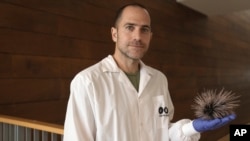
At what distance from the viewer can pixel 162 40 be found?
421 cm

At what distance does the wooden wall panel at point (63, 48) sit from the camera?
7.31 feet

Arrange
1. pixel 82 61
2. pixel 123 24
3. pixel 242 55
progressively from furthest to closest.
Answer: pixel 242 55 < pixel 82 61 < pixel 123 24

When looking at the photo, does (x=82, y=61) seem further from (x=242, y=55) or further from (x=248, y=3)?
(x=242, y=55)

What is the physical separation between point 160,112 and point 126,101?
0.19 meters

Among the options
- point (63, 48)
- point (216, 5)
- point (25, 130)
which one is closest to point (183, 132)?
point (25, 130)

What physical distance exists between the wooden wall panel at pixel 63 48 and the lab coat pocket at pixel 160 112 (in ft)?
4.20

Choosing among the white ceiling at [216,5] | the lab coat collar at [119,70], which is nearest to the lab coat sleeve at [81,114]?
the lab coat collar at [119,70]

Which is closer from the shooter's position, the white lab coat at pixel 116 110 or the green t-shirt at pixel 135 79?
the white lab coat at pixel 116 110

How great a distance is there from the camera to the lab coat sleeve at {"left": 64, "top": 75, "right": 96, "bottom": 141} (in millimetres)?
1192

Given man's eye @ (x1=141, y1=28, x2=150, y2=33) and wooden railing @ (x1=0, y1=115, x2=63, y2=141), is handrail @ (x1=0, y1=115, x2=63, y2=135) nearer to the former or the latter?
wooden railing @ (x1=0, y1=115, x2=63, y2=141)

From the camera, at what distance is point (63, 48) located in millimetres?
2650

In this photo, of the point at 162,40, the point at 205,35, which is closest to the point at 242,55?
the point at 205,35

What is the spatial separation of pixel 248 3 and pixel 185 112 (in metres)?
2.02

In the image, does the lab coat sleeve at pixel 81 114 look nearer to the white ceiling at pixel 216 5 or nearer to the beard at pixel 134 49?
the beard at pixel 134 49
